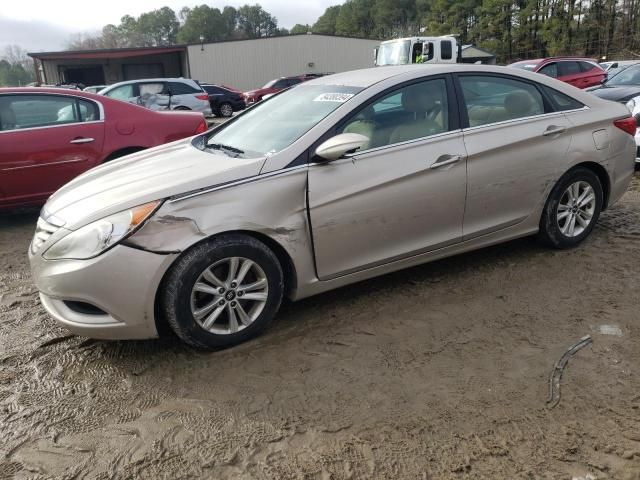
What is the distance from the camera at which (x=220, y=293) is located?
9.86ft

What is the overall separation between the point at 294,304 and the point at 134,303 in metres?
1.21

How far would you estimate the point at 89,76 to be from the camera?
38562 millimetres

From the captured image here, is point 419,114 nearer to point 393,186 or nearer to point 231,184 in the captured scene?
point 393,186

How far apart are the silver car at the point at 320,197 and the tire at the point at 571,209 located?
1cm

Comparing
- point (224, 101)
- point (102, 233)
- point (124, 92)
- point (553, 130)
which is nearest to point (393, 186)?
point (553, 130)

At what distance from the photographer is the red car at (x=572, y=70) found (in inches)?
618

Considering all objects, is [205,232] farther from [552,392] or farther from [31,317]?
[552,392]

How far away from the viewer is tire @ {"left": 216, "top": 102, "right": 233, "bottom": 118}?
2341 cm

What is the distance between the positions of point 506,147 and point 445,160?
0.56m

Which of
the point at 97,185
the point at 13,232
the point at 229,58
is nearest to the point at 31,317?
the point at 97,185

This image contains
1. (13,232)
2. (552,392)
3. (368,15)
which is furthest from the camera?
(368,15)

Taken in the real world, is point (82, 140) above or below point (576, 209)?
above

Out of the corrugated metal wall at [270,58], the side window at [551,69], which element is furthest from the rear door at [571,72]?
the corrugated metal wall at [270,58]

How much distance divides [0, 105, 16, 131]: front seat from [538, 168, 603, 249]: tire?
516 centimetres
